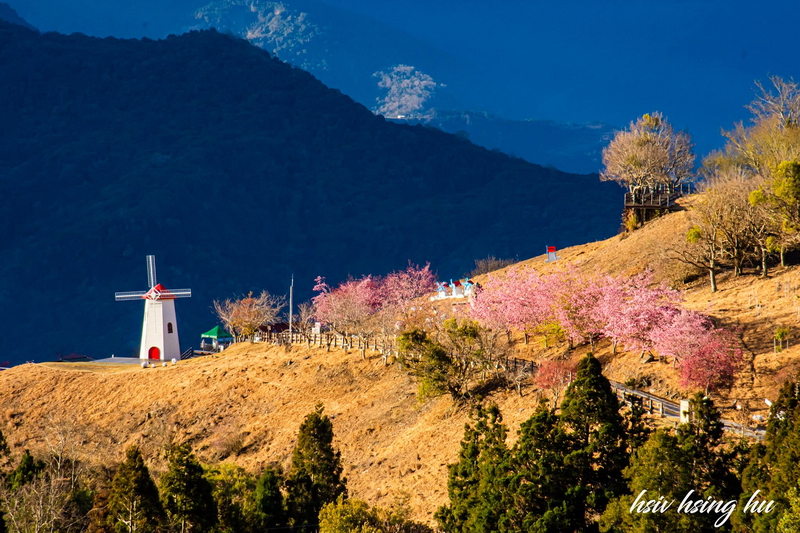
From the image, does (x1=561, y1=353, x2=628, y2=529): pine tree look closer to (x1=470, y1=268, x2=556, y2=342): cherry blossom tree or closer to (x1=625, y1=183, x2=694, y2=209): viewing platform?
(x1=470, y1=268, x2=556, y2=342): cherry blossom tree

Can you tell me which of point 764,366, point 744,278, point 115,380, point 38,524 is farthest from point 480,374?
point 115,380

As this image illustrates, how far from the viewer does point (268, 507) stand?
90.6 feet

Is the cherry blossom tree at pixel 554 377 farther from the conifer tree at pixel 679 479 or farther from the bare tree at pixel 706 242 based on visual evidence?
the bare tree at pixel 706 242

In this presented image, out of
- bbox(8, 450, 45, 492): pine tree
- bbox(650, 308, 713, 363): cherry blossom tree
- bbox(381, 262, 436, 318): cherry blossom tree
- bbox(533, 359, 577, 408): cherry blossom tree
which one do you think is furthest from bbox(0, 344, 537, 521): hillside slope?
bbox(381, 262, 436, 318): cherry blossom tree

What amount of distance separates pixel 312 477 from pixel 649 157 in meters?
51.5

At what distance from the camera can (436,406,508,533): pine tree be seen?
78.0ft

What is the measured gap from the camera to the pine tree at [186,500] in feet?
84.0

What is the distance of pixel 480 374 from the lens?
41.7 metres

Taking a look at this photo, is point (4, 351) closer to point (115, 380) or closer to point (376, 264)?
point (376, 264)

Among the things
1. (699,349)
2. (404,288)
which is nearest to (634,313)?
(699,349)

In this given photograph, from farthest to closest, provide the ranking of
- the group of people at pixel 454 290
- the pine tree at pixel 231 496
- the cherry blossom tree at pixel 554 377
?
the group of people at pixel 454 290 → the cherry blossom tree at pixel 554 377 → the pine tree at pixel 231 496

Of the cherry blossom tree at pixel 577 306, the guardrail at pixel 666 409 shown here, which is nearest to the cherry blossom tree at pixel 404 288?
the cherry blossom tree at pixel 577 306

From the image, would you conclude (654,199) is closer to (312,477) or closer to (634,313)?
(634,313)

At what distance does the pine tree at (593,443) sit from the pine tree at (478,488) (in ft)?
6.66
